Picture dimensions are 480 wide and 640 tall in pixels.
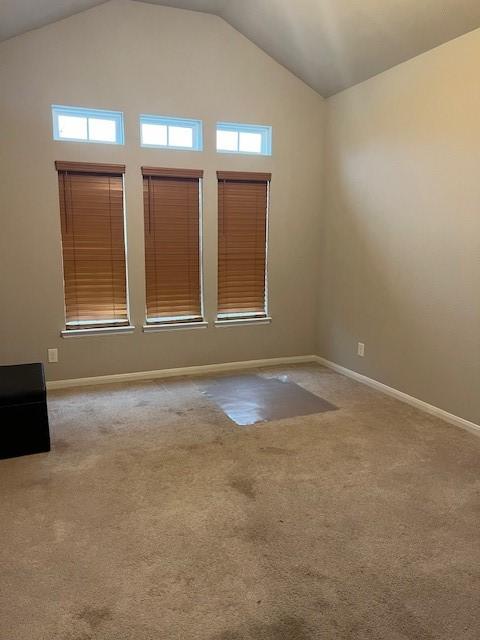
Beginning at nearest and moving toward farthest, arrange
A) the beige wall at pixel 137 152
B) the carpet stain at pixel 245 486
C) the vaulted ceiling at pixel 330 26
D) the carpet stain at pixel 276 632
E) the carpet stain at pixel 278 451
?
the carpet stain at pixel 276 632
the carpet stain at pixel 245 486
the carpet stain at pixel 278 451
the vaulted ceiling at pixel 330 26
the beige wall at pixel 137 152

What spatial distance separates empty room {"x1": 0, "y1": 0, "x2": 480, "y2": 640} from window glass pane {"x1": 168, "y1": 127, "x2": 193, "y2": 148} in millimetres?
18

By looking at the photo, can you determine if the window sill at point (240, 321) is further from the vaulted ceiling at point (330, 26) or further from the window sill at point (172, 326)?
the vaulted ceiling at point (330, 26)

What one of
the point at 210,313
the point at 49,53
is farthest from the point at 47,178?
the point at 210,313

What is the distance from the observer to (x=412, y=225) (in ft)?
12.2

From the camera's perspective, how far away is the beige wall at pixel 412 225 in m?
3.25

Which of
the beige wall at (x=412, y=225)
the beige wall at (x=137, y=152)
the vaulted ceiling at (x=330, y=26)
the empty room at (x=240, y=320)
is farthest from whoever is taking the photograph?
the beige wall at (x=137, y=152)

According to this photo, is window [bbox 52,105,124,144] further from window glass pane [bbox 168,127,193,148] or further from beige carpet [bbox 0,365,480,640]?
beige carpet [bbox 0,365,480,640]

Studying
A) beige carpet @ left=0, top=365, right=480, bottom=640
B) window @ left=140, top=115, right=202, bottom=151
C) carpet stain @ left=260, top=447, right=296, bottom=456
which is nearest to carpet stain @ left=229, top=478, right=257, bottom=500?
beige carpet @ left=0, top=365, right=480, bottom=640

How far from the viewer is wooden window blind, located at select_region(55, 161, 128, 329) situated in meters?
4.04

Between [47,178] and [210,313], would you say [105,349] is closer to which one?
[210,313]

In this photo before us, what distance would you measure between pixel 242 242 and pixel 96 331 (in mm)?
1627

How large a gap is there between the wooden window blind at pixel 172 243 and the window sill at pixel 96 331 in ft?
0.75

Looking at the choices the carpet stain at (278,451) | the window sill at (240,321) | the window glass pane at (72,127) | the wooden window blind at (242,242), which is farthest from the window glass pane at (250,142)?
the carpet stain at (278,451)

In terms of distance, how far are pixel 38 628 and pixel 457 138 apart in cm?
358
